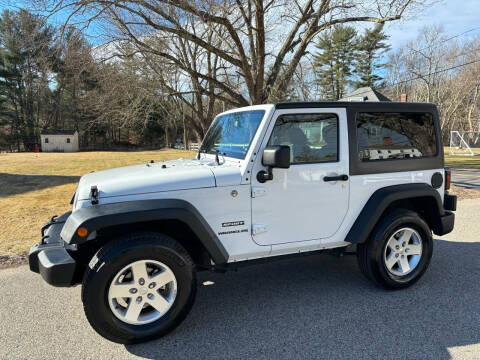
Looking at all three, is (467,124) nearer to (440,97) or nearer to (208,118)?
(440,97)

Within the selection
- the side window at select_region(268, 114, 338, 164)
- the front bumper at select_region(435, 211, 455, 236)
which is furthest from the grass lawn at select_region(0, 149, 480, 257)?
the front bumper at select_region(435, 211, 455, 236)

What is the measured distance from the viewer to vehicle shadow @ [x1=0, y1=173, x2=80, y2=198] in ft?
31.8

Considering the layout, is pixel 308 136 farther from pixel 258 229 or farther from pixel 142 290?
pixel 142 290

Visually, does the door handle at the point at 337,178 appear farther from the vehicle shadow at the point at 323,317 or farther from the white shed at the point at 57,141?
the white shed at the point at 57,141

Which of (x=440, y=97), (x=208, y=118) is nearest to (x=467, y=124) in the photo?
(x=440, y=97)

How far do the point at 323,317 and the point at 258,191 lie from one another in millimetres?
1292

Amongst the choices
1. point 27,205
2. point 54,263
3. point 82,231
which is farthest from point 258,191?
point 27,205

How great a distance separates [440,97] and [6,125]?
58.7 meters

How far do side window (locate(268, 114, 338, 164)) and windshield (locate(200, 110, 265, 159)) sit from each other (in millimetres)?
232

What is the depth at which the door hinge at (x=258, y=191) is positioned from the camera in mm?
2869

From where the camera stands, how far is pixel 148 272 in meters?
2.72

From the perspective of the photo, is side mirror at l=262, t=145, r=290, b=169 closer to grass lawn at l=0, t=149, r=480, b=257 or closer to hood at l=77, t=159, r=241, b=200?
hood at l=77, t=159, r=241, b=200

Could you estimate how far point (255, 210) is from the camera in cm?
290

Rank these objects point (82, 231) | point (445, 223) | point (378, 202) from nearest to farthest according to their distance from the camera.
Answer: point (82, 231)
point (378, 202)
point (445, 223)
